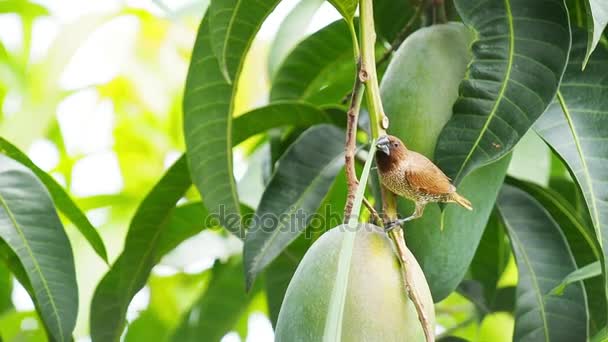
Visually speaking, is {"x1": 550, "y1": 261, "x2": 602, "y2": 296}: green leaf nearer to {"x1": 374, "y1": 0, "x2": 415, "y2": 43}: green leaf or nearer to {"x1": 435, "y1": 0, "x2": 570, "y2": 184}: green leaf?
{"x1": 435, "y1": 0, "x2": 570, "y2": 184}: green leaf

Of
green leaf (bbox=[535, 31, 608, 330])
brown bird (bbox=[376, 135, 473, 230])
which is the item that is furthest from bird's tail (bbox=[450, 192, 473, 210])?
green leaf (bbox=[535, 31, 608, 330])

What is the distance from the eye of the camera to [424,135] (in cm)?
73

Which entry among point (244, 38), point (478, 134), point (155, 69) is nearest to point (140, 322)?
point (155, 69)

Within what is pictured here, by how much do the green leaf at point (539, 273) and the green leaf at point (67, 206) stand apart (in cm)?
40

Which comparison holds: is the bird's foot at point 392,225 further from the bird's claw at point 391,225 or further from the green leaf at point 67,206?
the green leaf at point 67,206

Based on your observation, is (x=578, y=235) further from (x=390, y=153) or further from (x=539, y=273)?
(x=390, y=153)

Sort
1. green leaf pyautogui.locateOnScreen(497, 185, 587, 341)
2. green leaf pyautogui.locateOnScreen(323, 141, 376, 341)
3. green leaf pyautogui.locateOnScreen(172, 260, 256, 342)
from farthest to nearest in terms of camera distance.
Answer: green leaf pyautogui.locateOnScreen(172, 260, 256, 342) → green leaf pyautogui.locateOnScreen(497, 185, 587, 341) → green leaf pyautogui.locateOnScreen(323, 141, 376, 341)

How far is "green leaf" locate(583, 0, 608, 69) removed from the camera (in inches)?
25.6

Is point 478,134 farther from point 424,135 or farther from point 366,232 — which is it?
point 366,232

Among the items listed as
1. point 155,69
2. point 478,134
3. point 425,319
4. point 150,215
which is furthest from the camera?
point 155,69

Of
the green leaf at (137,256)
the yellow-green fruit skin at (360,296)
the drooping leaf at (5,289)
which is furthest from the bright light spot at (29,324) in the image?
the yellow-green fruit skin at (360,296)

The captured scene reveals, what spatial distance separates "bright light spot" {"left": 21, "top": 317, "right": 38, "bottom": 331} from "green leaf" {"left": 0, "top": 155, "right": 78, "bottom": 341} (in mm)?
372

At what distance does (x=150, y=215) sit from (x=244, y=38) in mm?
263

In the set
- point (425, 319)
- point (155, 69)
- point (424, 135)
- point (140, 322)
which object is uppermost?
point (155, 69)
